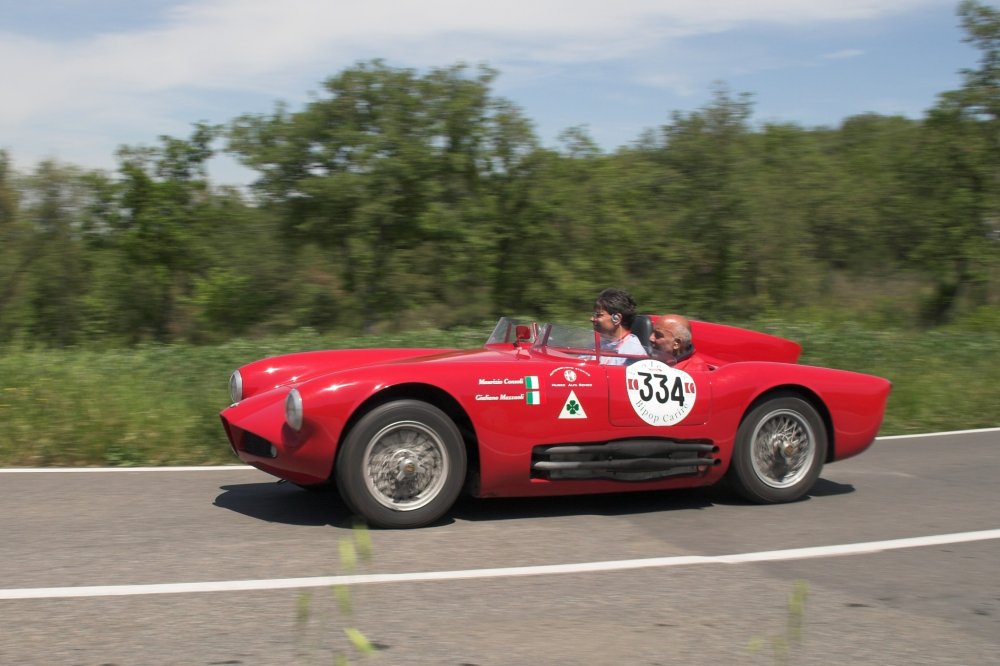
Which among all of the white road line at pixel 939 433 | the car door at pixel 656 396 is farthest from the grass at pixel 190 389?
the car door at pixel 656 396

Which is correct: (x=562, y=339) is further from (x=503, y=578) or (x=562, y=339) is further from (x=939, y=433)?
(x=939, y=433)

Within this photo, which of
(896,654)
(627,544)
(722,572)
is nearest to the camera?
(896,654)

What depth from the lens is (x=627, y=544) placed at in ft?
17.6

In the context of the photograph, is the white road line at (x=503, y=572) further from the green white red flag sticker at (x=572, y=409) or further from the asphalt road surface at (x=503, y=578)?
the green white red flag sticker at (x=572, y=409)

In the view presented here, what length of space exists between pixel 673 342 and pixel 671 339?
2cm

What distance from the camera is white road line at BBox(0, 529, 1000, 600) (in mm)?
4320

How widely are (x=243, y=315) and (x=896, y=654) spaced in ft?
58.5

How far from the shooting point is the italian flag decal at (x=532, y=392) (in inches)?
227

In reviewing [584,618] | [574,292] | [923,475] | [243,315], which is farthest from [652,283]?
[584,618]

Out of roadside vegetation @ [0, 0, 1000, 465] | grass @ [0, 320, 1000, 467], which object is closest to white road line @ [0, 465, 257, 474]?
grass @ [0, 320, 1000, 467]

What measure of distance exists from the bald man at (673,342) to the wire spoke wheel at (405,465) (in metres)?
1.78

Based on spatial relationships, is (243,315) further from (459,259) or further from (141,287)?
(459,259)

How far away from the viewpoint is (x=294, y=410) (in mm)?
5387

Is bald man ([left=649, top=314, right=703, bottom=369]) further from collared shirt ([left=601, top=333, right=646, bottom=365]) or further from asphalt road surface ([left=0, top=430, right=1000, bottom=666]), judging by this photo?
asphalt road surface ([left=0, top=430, right=1000, bottom=666])
